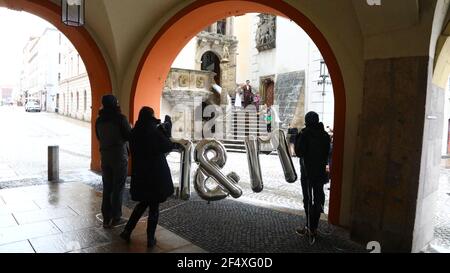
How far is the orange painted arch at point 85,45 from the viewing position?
7270 mm

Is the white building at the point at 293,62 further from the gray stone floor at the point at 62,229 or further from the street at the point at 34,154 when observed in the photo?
the gray stone floor at the point at 62,229

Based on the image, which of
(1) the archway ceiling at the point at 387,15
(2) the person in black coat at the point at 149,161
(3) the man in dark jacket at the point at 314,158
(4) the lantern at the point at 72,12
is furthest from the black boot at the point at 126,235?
(1) the archway ceiling at the point at 387,15

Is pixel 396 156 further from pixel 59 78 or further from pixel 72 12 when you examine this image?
pixel 59 78

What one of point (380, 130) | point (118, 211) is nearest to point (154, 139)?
point (118, 211)

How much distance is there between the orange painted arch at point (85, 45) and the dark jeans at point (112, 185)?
13.5 feet

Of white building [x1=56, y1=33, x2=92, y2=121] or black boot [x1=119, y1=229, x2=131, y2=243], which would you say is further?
white building [x1=56, y1=33, x2=92, y2=121]

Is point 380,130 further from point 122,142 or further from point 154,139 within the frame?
point 122,142

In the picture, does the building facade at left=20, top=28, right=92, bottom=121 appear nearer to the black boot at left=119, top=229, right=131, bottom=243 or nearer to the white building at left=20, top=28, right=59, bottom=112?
the white building at left=20, top=28, right=59, bottom=112

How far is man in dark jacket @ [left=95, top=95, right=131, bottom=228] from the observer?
4500 millimetres

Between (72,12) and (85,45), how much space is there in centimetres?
249

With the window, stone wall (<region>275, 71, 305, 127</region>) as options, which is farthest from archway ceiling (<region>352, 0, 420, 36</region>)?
the window

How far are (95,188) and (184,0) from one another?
4.27 meters

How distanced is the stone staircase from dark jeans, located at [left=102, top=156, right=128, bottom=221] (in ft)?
41.9
